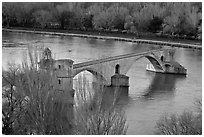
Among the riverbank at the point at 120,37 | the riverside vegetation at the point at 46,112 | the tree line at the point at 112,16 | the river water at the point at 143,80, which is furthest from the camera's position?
the tree line at the point at 112,16

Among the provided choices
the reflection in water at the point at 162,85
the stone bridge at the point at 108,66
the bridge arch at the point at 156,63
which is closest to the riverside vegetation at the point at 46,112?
the stone bridge at the point at 108,66

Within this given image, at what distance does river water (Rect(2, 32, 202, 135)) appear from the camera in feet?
43.1

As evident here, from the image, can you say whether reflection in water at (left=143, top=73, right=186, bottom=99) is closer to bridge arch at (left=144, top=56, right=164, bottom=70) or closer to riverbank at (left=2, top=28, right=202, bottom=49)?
bridge arch at (left=144, top=56, right=164, bottom=70)

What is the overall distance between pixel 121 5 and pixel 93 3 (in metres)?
4.13

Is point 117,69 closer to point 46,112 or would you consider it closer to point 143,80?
point 143,80

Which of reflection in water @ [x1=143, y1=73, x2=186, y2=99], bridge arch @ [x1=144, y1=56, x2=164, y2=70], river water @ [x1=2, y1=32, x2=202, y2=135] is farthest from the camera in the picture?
bridge arch @ [x1=144, y1=56, x2=164, y2=70]

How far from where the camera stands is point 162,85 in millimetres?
17547

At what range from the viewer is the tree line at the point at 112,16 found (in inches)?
1268

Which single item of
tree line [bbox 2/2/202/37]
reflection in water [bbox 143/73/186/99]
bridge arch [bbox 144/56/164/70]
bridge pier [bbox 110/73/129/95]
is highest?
tree line [bbox 2/2/202/37]

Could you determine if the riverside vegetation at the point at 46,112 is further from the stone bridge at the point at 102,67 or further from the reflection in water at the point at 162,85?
the reflection in water at the point at 162,85

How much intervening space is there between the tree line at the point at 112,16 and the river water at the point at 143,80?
3542mm

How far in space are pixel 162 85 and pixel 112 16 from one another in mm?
18530

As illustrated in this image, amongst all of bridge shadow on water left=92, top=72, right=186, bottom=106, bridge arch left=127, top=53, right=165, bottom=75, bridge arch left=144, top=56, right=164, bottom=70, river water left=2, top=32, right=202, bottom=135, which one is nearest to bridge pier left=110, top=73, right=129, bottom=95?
bridge shadow on water left=92, top=72, right=186, bottom=106

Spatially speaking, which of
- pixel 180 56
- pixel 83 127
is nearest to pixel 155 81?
pixel 180 56
